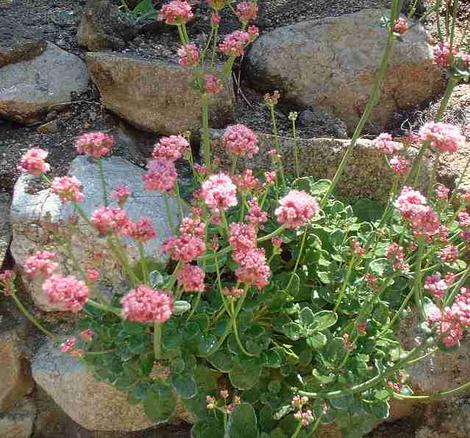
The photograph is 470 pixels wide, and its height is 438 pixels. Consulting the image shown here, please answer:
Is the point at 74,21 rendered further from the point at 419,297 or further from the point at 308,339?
the point at 419,297

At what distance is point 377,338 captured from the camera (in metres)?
2.82

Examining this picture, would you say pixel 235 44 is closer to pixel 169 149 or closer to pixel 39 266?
pixel 169 149

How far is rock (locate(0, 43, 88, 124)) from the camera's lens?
364 cm

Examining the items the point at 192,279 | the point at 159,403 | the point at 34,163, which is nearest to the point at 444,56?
the point at 192,279

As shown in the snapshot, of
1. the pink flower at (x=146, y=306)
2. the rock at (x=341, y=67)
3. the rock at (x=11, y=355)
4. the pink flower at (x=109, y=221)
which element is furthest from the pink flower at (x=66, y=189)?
the rock at (x=341, y=67)

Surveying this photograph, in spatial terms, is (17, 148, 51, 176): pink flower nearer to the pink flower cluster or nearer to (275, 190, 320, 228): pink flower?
Result: (275, 190, 320, 228): pink flower

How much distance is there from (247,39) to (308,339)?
119cm

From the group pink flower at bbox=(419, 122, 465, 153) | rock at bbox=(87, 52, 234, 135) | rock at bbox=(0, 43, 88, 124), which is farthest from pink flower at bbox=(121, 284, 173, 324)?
rock at bbox=(0, 43, 88, 124)

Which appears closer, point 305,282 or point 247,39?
point 247,39

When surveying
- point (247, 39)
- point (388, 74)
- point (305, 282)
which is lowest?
point (305, 282)

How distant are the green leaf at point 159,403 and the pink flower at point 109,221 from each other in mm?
808

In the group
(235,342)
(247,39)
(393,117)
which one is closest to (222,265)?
(235,342)

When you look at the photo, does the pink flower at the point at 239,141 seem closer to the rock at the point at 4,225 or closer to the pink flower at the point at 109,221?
the pink flower at the point at 109,221

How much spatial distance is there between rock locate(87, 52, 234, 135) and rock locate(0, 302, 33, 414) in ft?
3.77
